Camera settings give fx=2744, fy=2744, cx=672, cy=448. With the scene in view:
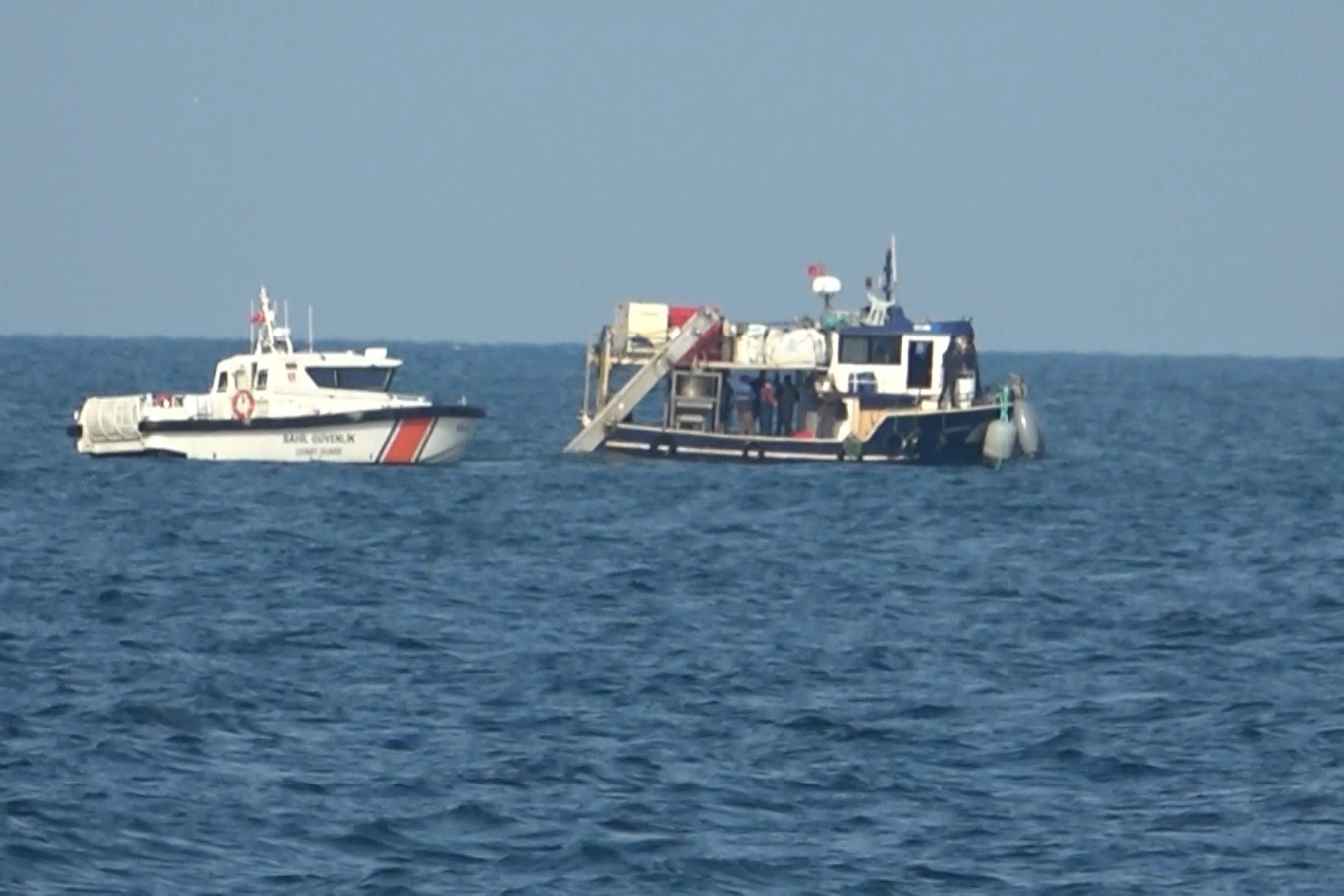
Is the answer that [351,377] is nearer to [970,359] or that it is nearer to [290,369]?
[290,369]

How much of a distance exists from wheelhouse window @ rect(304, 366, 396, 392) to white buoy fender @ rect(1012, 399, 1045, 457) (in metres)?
12.5

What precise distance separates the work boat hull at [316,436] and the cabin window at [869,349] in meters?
7.28

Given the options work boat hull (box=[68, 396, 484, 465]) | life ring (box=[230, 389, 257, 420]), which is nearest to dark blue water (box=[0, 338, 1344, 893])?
work boat hull (box=[68, 396, 484, 465])

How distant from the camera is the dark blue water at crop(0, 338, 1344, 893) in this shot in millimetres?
19859

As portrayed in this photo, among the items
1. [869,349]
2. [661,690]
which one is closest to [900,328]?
[869,349]

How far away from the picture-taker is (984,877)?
19328mm

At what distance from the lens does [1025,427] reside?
55.0m

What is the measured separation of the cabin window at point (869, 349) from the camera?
173 feet

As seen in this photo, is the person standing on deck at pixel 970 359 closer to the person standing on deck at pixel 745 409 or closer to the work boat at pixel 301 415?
the person standing on deck at pixel 745 409

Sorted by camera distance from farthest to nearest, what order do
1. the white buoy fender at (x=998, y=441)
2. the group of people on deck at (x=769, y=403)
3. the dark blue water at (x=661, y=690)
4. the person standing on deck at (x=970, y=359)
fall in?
the white buoy fender at (x=998, y=441)
the group of people on deck at (x=769, y=403)
the person standing on deck at (x=970, y=359)
the dark blue water at (x=661, y=690)

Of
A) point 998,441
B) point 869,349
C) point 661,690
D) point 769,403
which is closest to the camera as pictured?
point 661,690

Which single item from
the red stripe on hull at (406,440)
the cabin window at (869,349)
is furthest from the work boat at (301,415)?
the cabin window at (869,349)

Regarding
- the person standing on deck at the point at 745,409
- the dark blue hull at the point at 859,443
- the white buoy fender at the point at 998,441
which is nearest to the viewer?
the dark blue hull at the point at 859,443

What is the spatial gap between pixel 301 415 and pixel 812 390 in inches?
393
